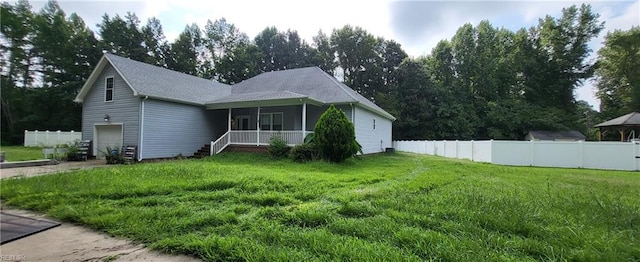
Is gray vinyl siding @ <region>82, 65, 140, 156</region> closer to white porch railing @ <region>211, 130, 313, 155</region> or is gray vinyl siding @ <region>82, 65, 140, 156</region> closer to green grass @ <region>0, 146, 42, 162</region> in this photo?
green grass @ <region>0, 146, 42, 162</region>

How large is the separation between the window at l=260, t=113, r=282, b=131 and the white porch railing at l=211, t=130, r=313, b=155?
1.69 m

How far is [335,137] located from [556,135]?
28783 mm

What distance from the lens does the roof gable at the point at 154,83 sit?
12.8 meters

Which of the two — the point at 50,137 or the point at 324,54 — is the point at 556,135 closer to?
the point at 324,54

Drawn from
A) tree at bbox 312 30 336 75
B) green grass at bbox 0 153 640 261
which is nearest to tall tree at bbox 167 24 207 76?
tree at bbox 312 30 336 75

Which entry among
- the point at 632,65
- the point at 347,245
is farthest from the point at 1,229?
the point at 632,65

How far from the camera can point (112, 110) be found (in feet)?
44.3

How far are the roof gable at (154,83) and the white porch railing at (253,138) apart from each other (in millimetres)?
2635

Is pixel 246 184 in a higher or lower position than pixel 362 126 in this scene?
lower

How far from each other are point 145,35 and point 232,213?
35859mm

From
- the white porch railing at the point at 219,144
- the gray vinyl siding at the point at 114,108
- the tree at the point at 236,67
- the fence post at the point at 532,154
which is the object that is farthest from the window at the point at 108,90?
the fence post at the point at 532,154

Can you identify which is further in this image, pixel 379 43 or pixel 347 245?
pixel 379 43

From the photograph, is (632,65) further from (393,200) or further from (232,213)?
(232,213)

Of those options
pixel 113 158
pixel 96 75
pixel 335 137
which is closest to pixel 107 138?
pixel 113 158
